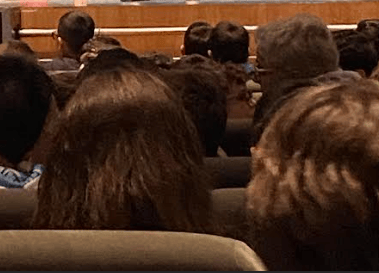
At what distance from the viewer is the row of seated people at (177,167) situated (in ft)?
3.76

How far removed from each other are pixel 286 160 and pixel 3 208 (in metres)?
0.89

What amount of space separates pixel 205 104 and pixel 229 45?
59.6 inches

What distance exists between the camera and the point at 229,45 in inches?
170

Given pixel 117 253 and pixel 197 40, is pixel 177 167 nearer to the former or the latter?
pixel 117 253

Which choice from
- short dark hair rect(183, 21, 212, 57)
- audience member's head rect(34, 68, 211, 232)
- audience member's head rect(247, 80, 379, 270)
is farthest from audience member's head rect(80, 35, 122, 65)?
audience member's head rect(247, 80, 379, 270)

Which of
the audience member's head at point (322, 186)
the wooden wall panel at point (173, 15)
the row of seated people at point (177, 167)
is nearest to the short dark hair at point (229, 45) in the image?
the row of seated people at point (177, 167)

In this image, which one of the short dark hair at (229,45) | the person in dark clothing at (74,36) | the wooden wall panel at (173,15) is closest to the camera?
the short dark hair at (229,45)

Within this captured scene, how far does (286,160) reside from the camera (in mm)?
1187

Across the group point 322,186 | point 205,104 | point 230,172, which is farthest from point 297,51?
point 322,186

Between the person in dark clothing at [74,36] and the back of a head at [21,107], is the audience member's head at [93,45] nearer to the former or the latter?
the person in dark clothing at [74,36]

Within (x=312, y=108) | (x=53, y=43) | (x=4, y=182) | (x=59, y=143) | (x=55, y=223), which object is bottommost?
(x=53, y=43)

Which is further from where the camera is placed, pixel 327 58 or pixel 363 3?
pixel 363 3

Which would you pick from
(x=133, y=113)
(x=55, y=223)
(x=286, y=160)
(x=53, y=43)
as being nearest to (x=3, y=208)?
(x=55, y=223)

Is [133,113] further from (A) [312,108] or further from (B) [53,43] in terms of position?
(B) [53,43]
